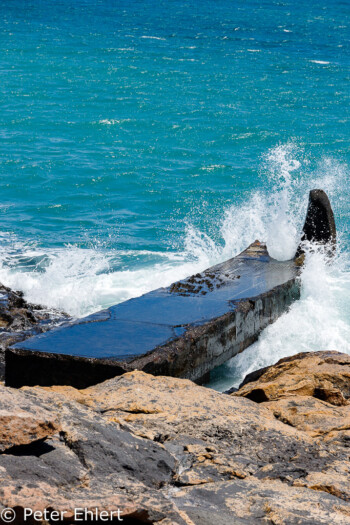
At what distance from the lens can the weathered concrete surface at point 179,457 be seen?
2.78 meters

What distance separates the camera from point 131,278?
33.9 ft

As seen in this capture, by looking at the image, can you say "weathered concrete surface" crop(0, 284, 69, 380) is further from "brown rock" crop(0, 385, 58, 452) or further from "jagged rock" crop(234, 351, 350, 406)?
"brown rock" crop(0, 385, 58, 452)

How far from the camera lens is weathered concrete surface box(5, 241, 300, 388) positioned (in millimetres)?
5242

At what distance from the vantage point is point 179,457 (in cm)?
346

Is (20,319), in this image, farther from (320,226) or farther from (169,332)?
(320,226)

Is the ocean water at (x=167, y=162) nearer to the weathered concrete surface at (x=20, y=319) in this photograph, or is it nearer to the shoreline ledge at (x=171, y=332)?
the shoreline ledge at (x=171, y=332)

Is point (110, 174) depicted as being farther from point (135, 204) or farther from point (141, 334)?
point (141, 334)

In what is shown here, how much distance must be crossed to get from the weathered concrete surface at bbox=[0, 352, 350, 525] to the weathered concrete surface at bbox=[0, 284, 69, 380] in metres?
2.33

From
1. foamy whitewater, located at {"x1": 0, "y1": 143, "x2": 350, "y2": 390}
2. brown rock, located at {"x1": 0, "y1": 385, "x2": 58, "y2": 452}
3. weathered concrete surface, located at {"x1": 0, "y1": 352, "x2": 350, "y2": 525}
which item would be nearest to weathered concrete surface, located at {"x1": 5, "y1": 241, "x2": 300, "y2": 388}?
foamy whitewater, located at {"x1": 0, "y1": 143, "x2": 350, "y2": 390}

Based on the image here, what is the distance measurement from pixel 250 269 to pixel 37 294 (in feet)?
8.84

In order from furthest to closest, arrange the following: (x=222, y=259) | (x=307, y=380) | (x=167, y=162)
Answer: (x=167, y=162) < (x=222, y=259) < (x=307, y=380)

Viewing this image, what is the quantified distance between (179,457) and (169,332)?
252 centimetres

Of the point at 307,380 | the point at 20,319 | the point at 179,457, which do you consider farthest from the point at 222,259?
the point at 179,457

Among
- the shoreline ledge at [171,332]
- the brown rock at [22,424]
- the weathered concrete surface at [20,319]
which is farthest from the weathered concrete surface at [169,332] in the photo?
the brown rock at [22,424]
